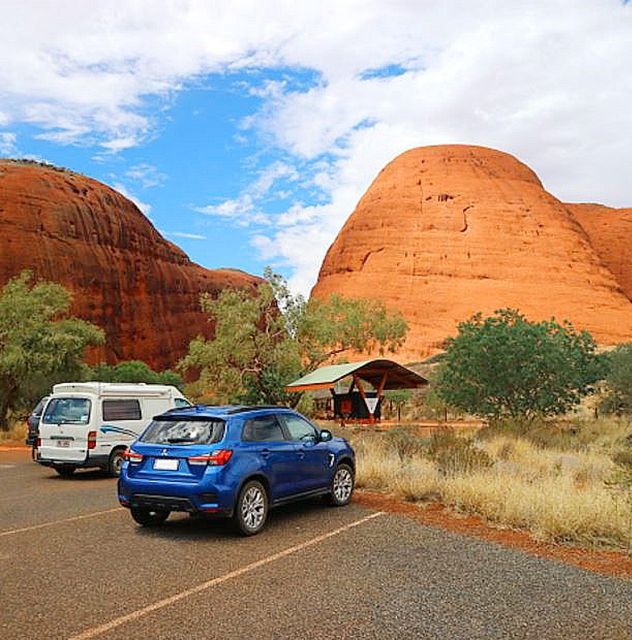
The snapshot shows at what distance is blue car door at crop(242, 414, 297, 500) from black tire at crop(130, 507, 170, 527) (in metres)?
1.55

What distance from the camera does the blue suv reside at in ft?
26.0

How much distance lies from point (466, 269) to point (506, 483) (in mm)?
78746

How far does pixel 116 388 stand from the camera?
15.3m

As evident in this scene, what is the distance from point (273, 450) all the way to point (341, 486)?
198 centimetres

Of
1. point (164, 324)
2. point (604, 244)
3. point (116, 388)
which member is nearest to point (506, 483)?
point (116, 388)

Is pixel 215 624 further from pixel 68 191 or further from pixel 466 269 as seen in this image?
pixel 466 269

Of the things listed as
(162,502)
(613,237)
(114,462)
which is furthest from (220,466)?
(613,237)

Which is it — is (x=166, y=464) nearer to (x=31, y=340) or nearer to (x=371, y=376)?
(x=371, y=376)

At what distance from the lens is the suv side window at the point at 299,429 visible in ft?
31.2

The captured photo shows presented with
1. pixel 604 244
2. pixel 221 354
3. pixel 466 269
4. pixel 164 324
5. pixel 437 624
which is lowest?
pixel 437 624

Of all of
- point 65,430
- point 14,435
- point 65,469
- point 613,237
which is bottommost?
point 65,469

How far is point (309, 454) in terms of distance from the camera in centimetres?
948

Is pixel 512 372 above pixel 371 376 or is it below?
below

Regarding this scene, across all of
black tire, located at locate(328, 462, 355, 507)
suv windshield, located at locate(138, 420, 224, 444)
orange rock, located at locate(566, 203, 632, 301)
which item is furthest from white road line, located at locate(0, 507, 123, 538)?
orange rock, located at locate(566, 203, 632, 301)
